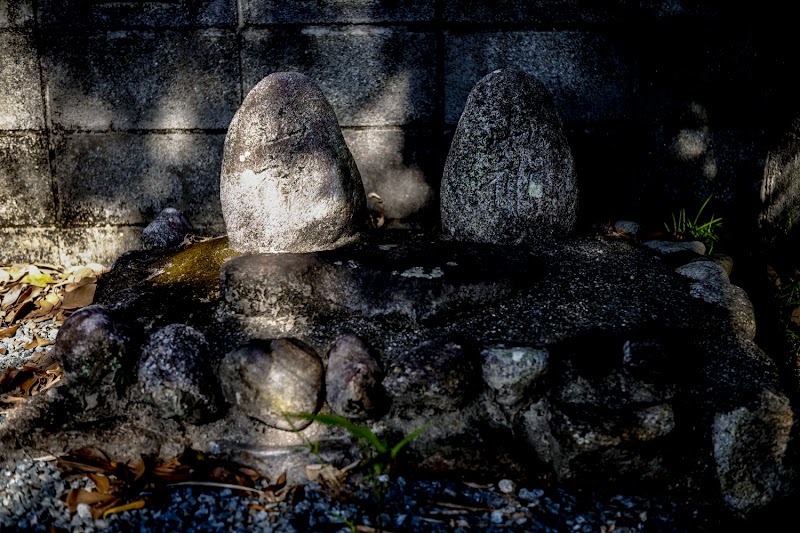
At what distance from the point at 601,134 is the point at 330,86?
156cm

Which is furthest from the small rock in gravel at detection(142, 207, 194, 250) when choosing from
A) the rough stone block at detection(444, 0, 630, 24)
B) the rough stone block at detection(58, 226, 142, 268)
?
the rough stone block at detection(444, 0, 630, 24)

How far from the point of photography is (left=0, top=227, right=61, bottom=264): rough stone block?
4.05m

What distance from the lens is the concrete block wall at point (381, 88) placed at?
371 centimetres

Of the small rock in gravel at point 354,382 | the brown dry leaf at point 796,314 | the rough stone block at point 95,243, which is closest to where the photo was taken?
the small rock in gravel at point 354,382

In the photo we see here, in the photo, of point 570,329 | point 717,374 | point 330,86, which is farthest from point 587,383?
point 330,86

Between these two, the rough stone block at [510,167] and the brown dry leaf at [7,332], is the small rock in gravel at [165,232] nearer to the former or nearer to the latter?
the brown dry leaf at [7,332]

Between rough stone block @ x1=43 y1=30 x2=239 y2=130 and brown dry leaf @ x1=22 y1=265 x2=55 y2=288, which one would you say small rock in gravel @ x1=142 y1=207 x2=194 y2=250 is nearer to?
rough stone block @ x1=43 y1=30 x2=239 y2=130

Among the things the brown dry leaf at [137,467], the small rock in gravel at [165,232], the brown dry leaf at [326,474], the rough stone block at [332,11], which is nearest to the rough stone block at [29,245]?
the small rock in gravel at [165,232]

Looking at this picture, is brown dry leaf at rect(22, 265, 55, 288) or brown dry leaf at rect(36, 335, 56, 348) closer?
brown dry leaf at rect(36, 335, 56, 348)

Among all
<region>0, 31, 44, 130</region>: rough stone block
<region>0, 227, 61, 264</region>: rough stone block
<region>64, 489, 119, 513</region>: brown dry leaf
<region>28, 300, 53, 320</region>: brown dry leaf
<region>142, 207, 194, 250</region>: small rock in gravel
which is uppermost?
<region>0, 31, 44, 130</region>: rough stone block

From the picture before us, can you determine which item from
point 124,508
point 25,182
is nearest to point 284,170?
point 124,508

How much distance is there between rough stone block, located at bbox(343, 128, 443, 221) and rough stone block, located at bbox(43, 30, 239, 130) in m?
0.79

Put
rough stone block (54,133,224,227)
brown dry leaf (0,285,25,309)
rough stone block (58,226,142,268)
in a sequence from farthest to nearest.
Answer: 1. rough stone block (58,226,142,268)
2. rough stone block (54,133,224,227)
3. brown dry leaf (0,285,25,309)

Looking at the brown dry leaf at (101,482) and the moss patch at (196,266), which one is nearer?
the brown dry leaf at (101,482)
